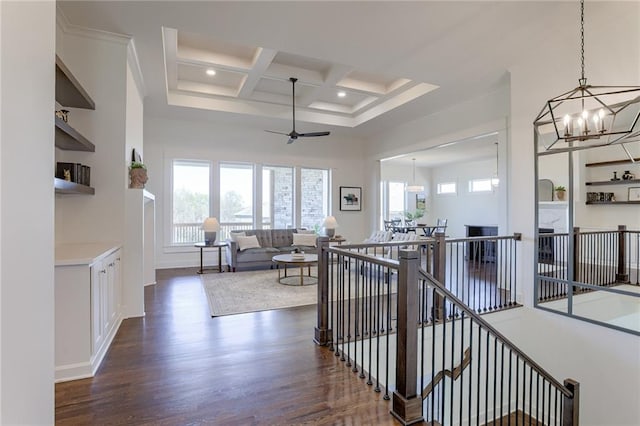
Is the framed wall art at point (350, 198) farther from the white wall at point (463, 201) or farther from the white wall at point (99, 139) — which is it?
the white wall at point (99, 139)

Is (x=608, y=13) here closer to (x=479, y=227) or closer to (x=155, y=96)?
(x=155, y=96)

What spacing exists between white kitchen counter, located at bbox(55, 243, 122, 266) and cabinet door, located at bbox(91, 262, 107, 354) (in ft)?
0.30

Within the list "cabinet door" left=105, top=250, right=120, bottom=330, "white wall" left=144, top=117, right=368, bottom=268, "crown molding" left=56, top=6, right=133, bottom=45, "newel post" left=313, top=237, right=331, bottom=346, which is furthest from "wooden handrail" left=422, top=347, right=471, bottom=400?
"white wall" left=144, top=117, right=368, bottom=268

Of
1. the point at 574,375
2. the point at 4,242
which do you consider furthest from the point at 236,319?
the point at 574,375

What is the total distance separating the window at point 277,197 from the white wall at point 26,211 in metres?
6.88

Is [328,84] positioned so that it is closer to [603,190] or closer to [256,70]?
[256,70]

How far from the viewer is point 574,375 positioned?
401cm

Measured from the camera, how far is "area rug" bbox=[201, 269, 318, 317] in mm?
4332

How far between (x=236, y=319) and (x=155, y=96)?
425cm

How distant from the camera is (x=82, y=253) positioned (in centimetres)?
283

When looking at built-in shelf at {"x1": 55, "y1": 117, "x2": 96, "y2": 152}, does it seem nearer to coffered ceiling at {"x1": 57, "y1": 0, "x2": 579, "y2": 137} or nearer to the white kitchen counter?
the white kitchen counter

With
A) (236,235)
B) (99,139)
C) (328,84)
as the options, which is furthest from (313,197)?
(99,139)

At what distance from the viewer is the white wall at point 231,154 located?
7027mm

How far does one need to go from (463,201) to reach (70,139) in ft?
38.2
